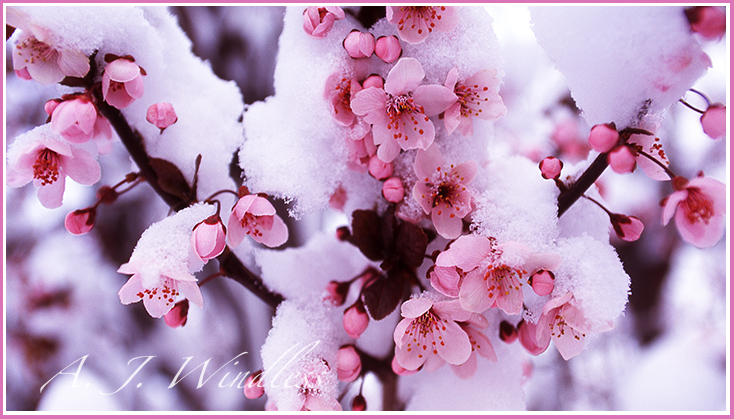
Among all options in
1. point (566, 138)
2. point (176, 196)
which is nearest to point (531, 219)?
point (176, 196)

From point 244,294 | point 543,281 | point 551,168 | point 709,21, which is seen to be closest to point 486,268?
point 543,281

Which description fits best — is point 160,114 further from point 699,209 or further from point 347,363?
point 699,209

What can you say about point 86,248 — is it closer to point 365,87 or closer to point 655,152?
point 365,87

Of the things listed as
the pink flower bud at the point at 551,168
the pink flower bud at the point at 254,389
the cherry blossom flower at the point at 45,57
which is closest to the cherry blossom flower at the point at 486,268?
the pink flower bud at the point at 551,168

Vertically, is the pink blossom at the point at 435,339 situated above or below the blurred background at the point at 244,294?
above

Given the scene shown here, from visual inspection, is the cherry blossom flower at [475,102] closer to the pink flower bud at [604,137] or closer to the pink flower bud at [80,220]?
the pink flower bud at [604,137]

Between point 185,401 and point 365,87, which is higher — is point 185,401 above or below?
below
